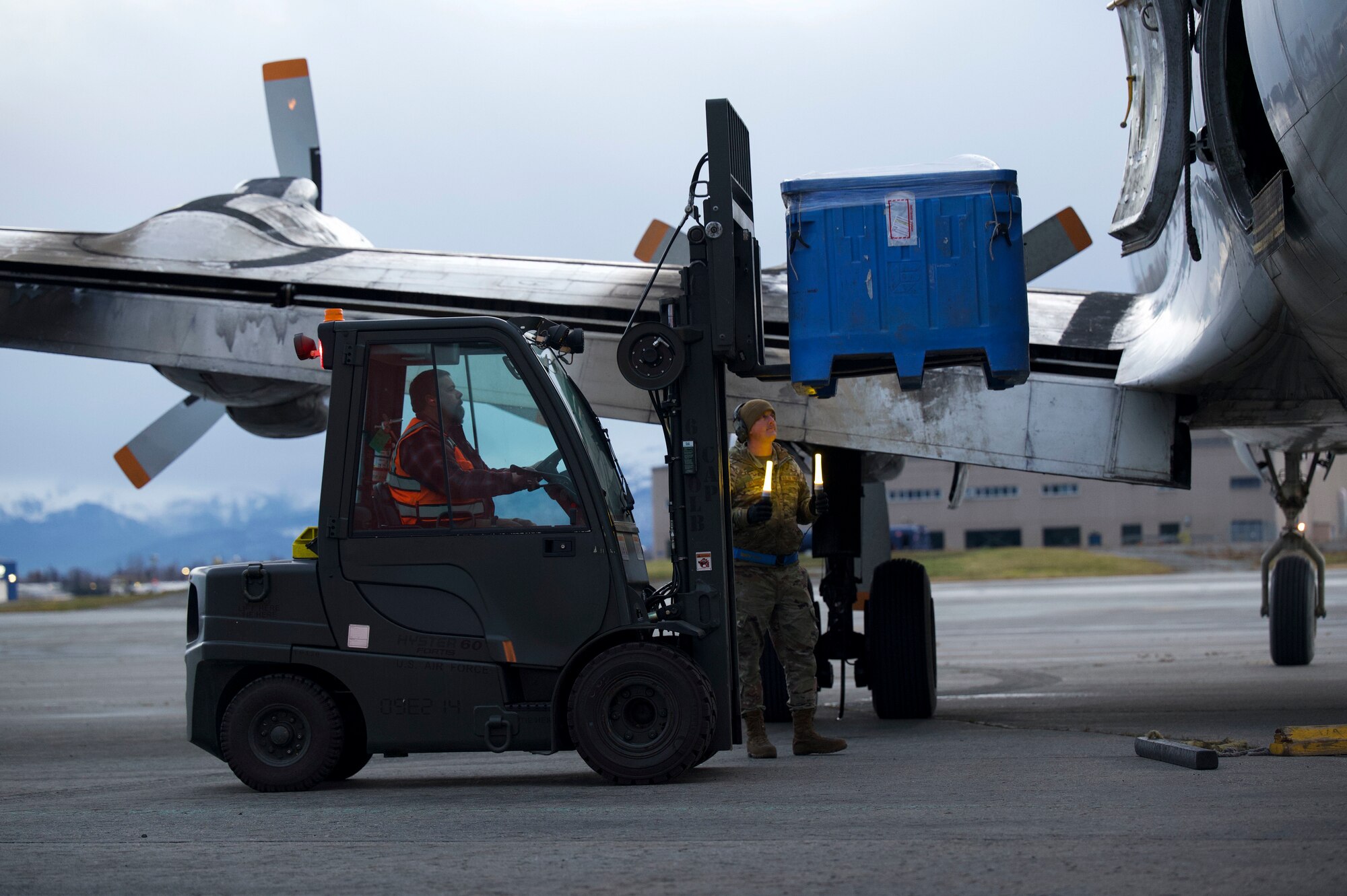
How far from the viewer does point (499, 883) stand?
13.0 feet

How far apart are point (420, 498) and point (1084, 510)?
72492mm

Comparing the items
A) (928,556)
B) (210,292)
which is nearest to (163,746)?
(210,292)

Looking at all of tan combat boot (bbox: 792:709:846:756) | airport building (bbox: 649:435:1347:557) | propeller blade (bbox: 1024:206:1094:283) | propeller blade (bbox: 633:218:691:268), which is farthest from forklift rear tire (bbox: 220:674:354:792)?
airport building (bbox: 649:435:1347:557)

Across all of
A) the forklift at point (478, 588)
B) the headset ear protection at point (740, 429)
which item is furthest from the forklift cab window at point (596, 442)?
the headset ear protection at point (740, 429)

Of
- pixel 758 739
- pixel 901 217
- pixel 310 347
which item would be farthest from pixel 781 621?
pixel 310 347

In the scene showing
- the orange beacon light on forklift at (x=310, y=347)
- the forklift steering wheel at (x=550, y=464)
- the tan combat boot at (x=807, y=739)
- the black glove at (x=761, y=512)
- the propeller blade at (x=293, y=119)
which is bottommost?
the tan combat boot at (x=807, y=739)

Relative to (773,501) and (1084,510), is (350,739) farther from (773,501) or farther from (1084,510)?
(1084,510)

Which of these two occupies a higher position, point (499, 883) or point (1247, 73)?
point (1247, 73)

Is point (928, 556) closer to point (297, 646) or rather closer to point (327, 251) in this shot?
point (327, 251)

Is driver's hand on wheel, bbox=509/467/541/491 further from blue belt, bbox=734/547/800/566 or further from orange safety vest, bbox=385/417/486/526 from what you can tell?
blue belt, bbox=734/547/800/566

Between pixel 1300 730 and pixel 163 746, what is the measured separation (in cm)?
768

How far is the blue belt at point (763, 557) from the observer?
7.51m

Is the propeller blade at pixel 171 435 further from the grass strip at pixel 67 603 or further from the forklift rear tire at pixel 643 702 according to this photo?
the grass strip at pixel 67 603

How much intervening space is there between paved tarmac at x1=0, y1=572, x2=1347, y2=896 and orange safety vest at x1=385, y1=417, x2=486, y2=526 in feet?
4.27
